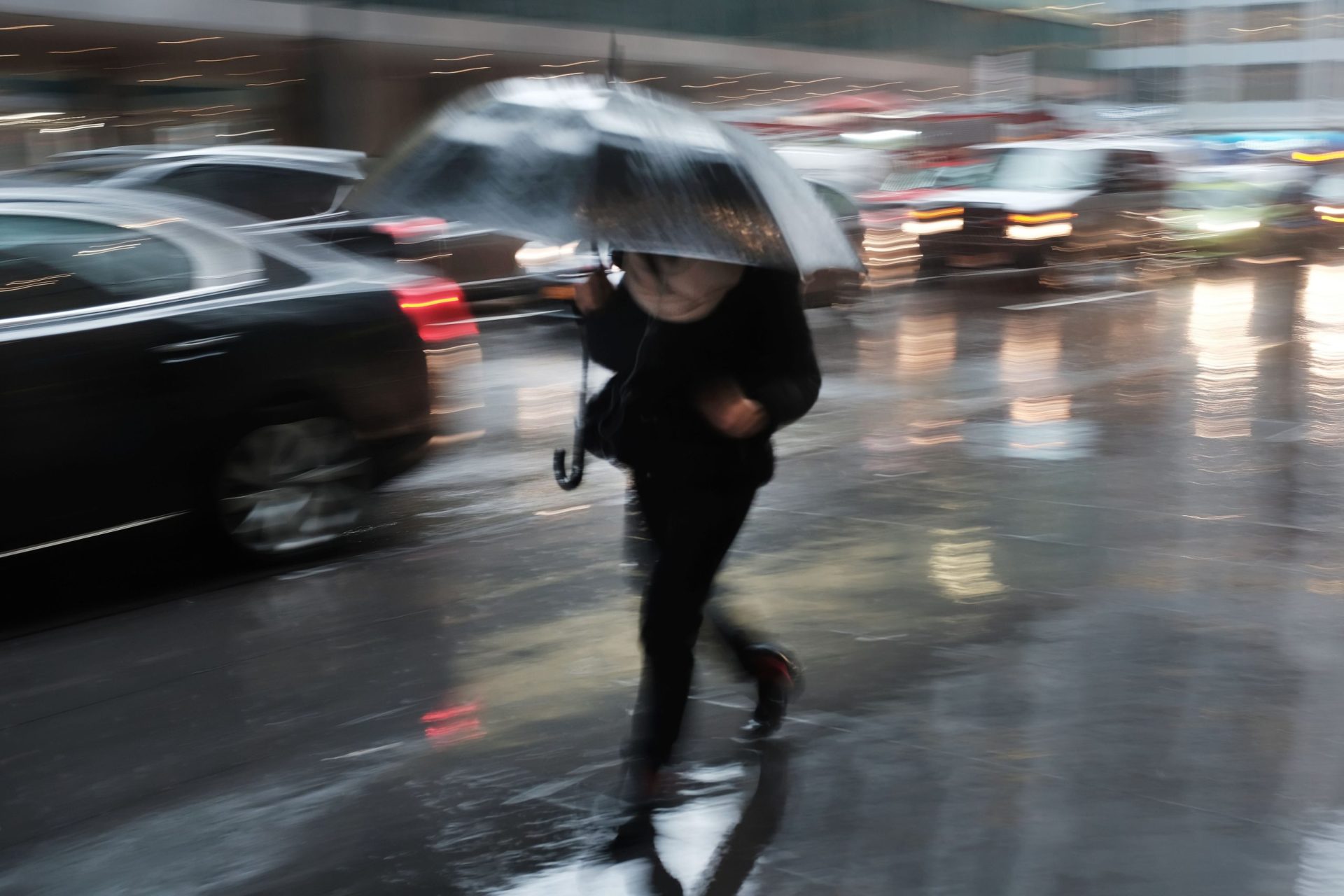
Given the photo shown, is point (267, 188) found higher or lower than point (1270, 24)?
lower

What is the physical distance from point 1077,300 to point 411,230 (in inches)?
282

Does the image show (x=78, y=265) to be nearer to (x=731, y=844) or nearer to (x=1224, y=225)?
(x=731, y=844)

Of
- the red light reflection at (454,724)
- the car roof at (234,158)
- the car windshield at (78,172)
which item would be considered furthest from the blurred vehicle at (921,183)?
the red light reflection at (454,724)

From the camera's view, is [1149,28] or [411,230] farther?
[1149,28]

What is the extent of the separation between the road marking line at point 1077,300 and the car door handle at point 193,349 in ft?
34.4

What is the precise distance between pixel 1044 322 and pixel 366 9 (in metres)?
18.0

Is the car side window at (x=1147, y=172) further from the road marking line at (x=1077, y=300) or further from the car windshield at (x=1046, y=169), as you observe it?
the road marking line at (x=1077, y=300)

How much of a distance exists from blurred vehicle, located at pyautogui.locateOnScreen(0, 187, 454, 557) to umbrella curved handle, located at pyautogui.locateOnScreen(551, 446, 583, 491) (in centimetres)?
225

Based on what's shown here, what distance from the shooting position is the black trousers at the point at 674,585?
361cm

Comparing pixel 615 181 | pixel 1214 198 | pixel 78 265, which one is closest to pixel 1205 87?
pixel 1214 198

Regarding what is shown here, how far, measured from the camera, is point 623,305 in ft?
12.3

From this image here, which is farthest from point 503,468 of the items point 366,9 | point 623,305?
point 366,9

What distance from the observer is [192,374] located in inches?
228

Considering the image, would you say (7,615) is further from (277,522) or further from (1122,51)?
(1122,51)
